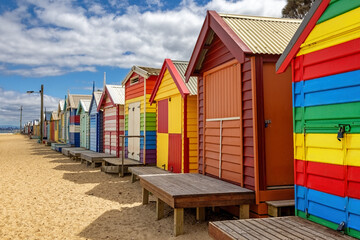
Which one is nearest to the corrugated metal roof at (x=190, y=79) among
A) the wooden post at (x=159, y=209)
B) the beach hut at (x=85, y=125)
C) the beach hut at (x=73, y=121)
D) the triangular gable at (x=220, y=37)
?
the triangular gable at (x=220, y=37)

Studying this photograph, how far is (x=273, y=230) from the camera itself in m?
4.00

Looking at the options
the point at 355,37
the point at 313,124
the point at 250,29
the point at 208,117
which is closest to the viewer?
the point at 355,37

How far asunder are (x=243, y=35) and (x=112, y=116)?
Result: 39.9 feet

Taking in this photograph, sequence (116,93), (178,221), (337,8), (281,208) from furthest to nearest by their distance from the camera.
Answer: (116,93) → (178,221) → (281,208) → (337,8)

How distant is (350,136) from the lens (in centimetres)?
372

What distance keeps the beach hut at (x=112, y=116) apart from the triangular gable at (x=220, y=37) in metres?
8.94

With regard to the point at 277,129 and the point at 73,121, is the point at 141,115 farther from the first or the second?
the point at 73,121

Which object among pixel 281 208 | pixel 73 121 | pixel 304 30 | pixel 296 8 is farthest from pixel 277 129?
pixel 73 121

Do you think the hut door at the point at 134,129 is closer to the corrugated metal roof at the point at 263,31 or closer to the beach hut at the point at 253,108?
the beach hut at the point at 253,108

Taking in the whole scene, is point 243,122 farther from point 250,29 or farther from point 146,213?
point 146,213

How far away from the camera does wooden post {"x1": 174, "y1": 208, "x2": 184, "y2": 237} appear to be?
223 inches

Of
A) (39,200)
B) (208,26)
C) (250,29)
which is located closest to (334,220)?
(250,29)

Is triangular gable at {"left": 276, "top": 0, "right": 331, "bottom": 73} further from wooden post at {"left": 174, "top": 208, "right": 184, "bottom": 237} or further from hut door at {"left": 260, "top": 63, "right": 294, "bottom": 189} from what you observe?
wooden post at {"left": 174, "top": 208, "right": 184, "bottom": 237}

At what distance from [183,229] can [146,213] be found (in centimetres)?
173
